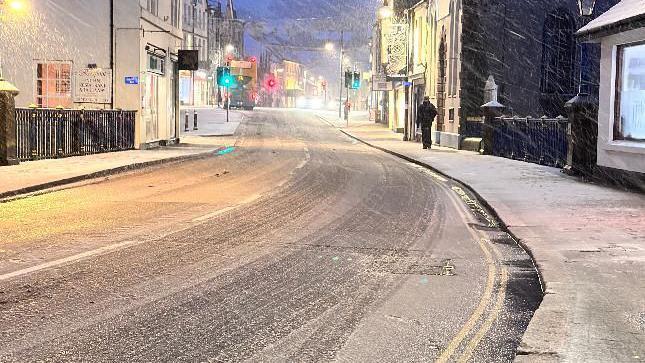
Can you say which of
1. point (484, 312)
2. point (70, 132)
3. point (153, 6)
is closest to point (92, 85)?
point (70, 132)

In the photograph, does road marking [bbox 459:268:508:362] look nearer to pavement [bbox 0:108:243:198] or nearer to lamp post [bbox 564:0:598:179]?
pavement [bbox 0:108:243:198]

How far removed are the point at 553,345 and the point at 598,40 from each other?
1380 centimetres

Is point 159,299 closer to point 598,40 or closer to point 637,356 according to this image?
point 637,356

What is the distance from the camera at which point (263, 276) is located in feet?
24.2

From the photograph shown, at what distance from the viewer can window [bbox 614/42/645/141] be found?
629 inches

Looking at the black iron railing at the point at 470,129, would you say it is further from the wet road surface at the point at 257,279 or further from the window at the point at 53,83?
the wet road surface at the point at 257,279

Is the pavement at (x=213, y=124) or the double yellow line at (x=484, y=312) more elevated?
the pavement at (x=213, y=124)

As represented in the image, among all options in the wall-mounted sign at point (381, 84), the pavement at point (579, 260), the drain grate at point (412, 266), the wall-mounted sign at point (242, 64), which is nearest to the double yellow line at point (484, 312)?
the pavement at point (579, 260)

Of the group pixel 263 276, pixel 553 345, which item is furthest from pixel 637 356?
pixel 263 276

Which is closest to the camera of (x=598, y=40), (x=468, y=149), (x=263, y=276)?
→ (x=263, y=276)

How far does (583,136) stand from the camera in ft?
60.5

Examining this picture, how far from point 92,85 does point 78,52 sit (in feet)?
4.65

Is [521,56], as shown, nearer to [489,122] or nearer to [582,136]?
[489,122]

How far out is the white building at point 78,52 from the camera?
26438mm
